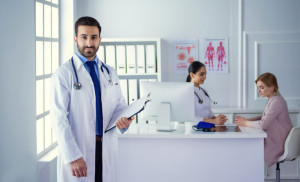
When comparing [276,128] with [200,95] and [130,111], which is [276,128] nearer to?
[200,95]

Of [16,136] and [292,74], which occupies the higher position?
[292,74]

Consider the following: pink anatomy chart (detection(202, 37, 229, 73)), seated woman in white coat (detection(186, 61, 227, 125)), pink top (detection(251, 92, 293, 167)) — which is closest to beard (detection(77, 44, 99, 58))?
seated woman in white coat (detection(186, 61, 227, 125))

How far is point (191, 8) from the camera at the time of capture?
4887 millimetres

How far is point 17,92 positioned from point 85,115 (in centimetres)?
63

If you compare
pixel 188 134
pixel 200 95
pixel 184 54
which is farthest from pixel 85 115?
pixel 184 54

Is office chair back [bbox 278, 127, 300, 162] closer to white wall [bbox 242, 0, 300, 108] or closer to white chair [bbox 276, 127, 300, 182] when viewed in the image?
white chair [bbox 276, 127, 300, 182]

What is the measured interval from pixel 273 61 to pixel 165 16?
4.89 ft

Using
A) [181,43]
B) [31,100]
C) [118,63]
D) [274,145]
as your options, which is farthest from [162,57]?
[31,100]

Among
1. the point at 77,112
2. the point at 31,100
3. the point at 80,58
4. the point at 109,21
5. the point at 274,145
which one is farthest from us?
the point at 109,21

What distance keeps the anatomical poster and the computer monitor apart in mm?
1665

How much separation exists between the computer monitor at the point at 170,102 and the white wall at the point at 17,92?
0.99 meters

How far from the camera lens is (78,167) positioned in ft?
6.75

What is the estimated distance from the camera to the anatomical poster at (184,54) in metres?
4.89

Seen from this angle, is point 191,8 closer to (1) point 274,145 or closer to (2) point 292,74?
(2) point 292,74
